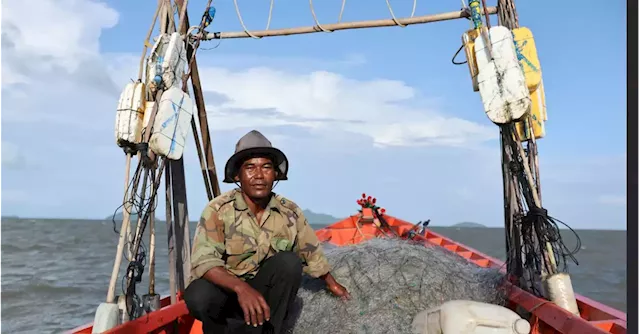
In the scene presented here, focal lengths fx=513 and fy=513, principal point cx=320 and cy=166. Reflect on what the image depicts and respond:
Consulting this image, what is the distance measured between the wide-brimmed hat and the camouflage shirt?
0.14 metres

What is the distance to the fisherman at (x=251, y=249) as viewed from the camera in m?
2.50

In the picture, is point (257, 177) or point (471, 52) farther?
point (471, 52)

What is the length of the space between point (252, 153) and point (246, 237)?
0.45m

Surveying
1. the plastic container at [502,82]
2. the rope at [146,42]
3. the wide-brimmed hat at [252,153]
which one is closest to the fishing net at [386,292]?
the wide-brimmed hat at [252,153]

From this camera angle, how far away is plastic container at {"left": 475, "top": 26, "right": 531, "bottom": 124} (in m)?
2.96

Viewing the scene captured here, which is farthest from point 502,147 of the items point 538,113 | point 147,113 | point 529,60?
point 147,113

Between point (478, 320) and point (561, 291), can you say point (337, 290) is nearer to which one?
point (478, 320)

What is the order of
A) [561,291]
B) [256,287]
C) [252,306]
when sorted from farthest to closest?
[561,291]
[256,287]
[252,306]

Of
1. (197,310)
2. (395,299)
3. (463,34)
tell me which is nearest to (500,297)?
(395,299)

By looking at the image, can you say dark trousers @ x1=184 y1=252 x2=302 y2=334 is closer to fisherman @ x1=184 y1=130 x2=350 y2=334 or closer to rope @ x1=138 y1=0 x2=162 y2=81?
fisherman @ x1=184 y1=130 x2=350 y2=334

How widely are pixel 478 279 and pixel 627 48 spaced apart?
2.95m

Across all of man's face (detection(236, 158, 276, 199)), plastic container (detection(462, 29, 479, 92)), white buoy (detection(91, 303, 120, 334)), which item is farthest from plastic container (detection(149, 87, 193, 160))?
plastic container (detection(462, 29, 479, 92))

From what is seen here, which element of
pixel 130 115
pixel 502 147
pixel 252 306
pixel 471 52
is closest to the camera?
pixel 252 306

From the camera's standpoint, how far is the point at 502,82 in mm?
2982
